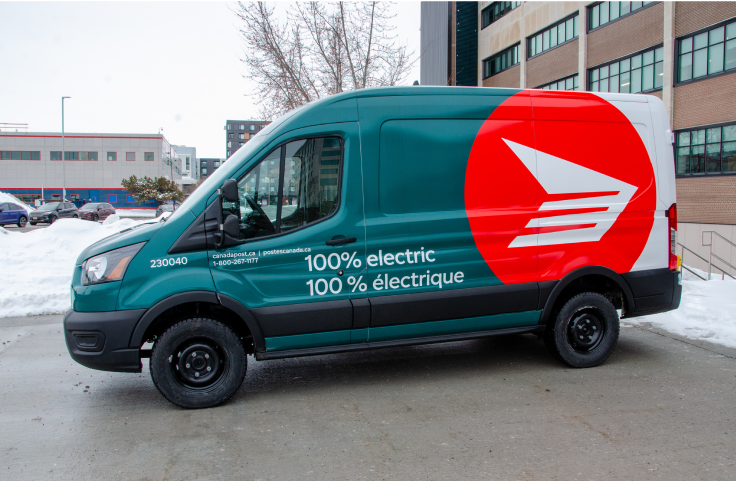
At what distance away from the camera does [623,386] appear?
4.70 metres

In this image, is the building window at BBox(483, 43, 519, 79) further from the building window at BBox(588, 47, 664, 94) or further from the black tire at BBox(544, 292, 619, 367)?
the black tire at BBox(544, 292, 619, 367)

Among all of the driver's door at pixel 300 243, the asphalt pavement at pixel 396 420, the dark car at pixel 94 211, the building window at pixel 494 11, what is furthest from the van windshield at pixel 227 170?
the dark car at pixel 94 211

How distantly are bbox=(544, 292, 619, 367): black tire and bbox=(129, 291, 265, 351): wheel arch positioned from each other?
2.81 m

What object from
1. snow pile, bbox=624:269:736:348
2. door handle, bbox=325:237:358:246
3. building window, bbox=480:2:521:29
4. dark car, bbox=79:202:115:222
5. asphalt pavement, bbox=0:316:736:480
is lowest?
asphalt pavement, bbox=0:316:736:480

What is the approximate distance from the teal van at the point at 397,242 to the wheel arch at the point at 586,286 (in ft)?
0.06

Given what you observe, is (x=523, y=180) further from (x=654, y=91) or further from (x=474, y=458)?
(x=654, y=91)

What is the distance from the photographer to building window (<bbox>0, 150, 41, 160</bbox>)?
30875 millimetres

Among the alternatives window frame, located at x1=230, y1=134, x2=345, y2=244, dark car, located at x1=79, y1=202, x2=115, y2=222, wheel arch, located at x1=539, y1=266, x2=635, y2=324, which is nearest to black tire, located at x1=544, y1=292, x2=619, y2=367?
wheel arch, located at x1=539, y1=266, x2=635, y2=324

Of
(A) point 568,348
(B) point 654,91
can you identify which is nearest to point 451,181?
(A) point 568,348

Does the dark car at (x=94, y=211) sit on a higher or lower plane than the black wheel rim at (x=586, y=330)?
higher

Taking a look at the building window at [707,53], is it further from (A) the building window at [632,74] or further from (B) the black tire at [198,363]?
(B) the black tire at [198,363]

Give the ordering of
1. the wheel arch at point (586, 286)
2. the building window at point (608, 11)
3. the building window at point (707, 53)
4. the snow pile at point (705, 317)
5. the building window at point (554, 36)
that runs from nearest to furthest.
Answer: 1. the wheel arch at point (586, 286)
2. the snow pile at point (705, 317)
3. the building window at point (707, 53)
4. the building window at point (608, 11)
5. the building window at point (554, 36)

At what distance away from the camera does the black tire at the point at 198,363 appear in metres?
4.17

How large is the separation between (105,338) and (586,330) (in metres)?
4.33
